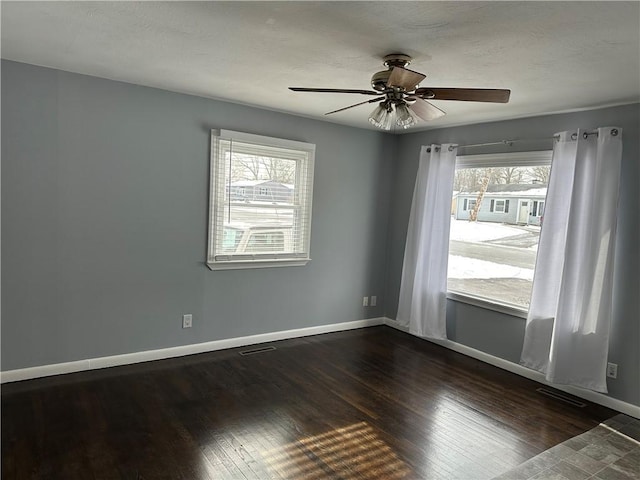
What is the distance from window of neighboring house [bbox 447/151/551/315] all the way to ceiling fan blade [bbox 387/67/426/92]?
2.07 meters

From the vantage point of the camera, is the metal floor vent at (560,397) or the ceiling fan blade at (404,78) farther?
the metal floor vent at (560,397)

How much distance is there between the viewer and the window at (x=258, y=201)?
3.98m

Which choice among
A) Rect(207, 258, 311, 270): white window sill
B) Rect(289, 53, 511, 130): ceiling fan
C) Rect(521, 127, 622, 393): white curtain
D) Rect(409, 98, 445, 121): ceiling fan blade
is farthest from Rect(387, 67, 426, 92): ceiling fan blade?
Rect(207, 258, 311, 270): white window sill

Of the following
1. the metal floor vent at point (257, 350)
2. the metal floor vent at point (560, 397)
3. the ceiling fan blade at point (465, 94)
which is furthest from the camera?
the metal floor vent at point (257, 350)

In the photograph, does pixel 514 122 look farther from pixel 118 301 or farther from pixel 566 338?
pixel 118 301

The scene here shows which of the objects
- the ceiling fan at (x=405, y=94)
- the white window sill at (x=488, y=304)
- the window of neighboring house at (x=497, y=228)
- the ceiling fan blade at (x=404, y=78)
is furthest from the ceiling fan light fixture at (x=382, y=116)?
the white window sill at (x=488, y=304)

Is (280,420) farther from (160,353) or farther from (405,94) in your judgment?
(405,94)

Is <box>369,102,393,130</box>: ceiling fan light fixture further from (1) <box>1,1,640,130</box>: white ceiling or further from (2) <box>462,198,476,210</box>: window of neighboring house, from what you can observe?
(2) <box>462,198,476,210</box>: window of neighboring house

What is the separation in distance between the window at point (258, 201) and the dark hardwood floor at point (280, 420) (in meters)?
0.98

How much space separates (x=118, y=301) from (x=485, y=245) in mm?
3447

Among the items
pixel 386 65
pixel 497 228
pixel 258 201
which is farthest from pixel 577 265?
pixel 258 201

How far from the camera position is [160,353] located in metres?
3.82

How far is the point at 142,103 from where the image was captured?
3549mm

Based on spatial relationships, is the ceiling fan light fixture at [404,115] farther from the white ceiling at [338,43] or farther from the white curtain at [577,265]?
the white curtain at [577,265]
